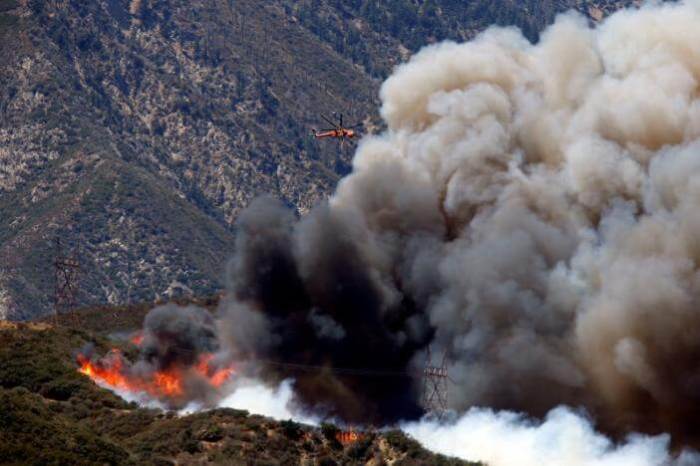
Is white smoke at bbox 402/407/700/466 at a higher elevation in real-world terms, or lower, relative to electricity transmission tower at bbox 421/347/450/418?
lower

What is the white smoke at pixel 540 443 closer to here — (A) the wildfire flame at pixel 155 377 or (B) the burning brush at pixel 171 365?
(A) the wildfire flame at pixel 155 377

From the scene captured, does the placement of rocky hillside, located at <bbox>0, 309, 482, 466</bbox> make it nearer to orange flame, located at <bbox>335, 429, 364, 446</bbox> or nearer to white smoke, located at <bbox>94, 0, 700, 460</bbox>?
orange flame, located at <bbox>335, 429, 364, 446</bbox>

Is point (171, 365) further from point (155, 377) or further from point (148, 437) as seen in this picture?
point (148, 437)

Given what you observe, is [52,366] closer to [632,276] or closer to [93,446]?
[93,446]

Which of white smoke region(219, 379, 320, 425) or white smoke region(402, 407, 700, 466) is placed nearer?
white smoke region(402, 407, 700, 466)

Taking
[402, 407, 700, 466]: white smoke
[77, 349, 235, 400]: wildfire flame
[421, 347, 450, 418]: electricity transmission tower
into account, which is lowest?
[402, 407, 700, 466]: white smoke

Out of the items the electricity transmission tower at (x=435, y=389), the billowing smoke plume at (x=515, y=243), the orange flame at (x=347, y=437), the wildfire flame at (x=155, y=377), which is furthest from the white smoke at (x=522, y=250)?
the orange flame at (x=347, y=437)

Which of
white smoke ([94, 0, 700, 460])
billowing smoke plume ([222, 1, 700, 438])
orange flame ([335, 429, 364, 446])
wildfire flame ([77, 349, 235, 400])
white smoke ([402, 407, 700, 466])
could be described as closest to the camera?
white smoke ([402, 407, 700, 466])

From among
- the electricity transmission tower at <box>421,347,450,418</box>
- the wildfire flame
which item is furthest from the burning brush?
the electricity transmission tower at <box>421,347,450,418</box>
